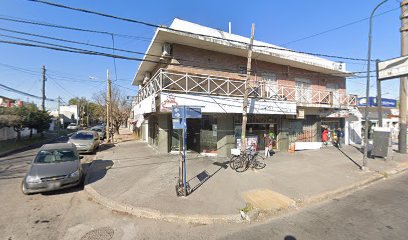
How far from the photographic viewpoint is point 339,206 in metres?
6.02

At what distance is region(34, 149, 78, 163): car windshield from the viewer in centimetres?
785

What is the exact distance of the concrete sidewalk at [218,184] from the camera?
560 centimetres

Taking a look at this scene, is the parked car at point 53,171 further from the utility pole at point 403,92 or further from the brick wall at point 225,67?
the utility pole at point 403,92

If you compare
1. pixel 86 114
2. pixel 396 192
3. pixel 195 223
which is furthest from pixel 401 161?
pixel 86 114

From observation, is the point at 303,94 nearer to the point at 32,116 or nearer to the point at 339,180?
the point at 339,180

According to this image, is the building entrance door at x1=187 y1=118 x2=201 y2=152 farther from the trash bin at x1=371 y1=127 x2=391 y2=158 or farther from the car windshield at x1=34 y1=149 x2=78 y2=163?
the trash bin at x1=371 y1=127 x2=391 y2=158

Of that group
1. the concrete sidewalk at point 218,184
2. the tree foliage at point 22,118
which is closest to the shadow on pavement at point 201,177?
the concrete sidewalk at point 218,184

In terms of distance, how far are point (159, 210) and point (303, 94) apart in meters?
14.4

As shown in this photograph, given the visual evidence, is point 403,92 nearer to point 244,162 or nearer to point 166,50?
point 244,162

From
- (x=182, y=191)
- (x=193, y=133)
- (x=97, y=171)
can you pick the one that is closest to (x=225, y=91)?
(x=193, y=133)

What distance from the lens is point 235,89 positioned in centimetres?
1204

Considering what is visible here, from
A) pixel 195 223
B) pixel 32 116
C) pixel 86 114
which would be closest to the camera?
pixel 195 223

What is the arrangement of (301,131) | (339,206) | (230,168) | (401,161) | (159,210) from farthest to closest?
(301,131)
(401,161)
(230,168)
(339,206)
(159,210)

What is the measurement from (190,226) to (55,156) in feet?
20.8
